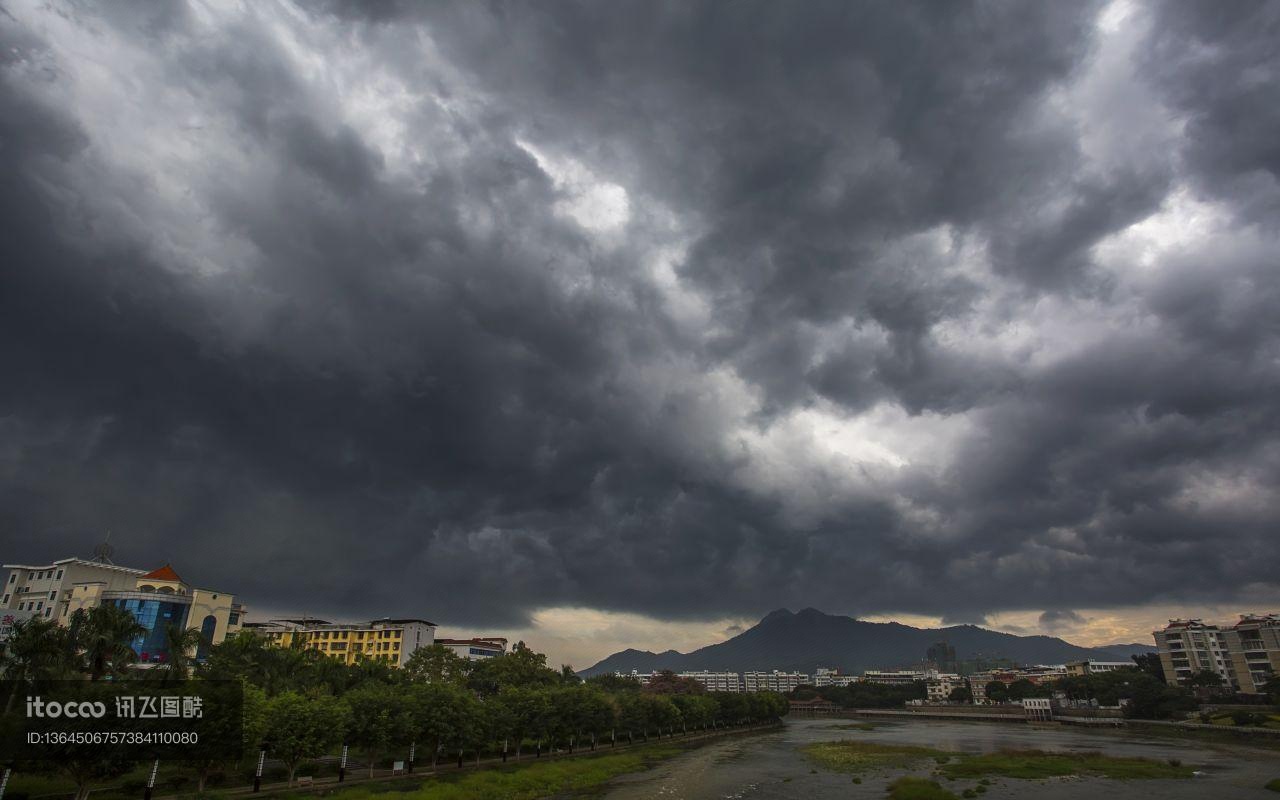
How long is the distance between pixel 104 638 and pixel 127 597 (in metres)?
88.7

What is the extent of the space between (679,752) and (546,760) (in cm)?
3785

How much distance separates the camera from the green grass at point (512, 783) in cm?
6512

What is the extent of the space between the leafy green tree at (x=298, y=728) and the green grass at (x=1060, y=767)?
249 ft

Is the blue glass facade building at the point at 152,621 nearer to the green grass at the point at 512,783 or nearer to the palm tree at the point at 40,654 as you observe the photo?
the palm tree at the point at 40,654

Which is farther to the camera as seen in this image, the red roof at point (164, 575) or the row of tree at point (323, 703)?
the red roof at point (164, 575)

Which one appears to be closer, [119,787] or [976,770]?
[119,787]

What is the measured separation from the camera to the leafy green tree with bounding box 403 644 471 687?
138750 mm

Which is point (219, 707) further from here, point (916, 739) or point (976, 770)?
point (916, 739)

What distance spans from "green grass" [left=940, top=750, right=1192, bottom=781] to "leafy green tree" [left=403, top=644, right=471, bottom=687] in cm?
9294

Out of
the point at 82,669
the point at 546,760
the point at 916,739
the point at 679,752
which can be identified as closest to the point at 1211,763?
the point at 916,739

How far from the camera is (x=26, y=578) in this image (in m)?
153

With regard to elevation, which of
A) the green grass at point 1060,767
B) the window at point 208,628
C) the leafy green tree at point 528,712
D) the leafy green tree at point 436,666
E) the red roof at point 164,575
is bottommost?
the green grass at point 1060,767

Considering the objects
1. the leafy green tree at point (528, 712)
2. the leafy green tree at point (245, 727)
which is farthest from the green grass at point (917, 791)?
the leafy green tree at point (245, 727)

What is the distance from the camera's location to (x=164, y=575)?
15838 cm
